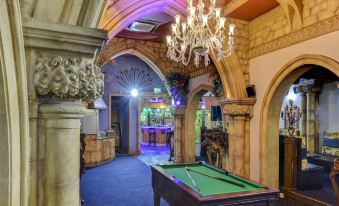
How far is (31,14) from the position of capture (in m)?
0.97

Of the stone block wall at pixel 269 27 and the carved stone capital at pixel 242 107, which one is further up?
the stone block wall at pixel 269 27

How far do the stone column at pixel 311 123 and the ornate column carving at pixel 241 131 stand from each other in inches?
194

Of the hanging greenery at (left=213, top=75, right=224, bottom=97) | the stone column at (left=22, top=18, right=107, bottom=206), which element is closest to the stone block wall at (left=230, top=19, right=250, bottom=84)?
the hanging greenery at (left=213, top=75, right=224, bottom=97)

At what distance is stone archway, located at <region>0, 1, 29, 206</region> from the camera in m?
0.80

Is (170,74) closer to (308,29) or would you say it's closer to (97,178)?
(97,178)

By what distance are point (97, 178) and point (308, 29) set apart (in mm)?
5688

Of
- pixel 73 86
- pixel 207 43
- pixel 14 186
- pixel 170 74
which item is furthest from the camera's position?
pixel 170 74

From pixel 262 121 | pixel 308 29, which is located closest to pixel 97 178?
pixel 262 121

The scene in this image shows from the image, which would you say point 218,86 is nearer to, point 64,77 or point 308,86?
point 308,86

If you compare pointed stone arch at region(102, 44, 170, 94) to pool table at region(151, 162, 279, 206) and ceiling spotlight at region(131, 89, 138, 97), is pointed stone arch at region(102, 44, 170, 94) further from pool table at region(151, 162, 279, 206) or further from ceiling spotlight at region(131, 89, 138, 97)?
pool table at region(151, 162, 279, 206)

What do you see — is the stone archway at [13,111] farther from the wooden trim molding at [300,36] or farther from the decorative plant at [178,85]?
the decorative plant at [178,85]

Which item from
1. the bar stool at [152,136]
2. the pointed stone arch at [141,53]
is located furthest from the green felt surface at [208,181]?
the bar stool at [152,136]

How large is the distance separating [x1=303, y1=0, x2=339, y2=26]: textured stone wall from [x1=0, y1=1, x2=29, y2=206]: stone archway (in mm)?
3791

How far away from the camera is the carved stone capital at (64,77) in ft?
3.18
